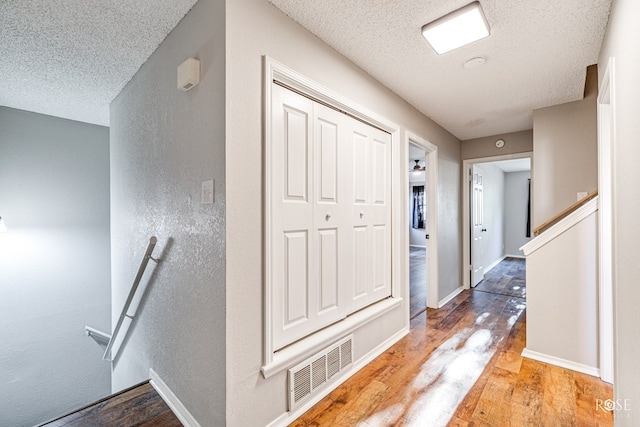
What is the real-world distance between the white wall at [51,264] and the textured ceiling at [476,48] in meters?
3.18

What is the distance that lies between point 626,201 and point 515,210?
7004 mm

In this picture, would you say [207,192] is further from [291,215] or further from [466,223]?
[466,223]

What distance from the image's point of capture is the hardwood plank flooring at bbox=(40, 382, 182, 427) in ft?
5.24

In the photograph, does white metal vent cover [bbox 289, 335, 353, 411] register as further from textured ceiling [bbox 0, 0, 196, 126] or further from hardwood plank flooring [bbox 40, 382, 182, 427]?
textured ceiling [bbox 0, 0, 196, 126]

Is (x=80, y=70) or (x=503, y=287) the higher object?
(x=80, y=70)

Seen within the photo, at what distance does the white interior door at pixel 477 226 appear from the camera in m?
4.41

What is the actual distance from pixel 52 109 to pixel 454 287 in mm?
5381

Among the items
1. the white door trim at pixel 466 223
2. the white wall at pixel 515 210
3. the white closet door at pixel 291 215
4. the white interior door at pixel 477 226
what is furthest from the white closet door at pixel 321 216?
the white wall at pixel 515 210

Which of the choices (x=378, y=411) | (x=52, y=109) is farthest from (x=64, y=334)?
(x=378, y=411)

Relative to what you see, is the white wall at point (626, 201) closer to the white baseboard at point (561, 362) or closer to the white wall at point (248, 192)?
the white baseboard at point (561, 362)

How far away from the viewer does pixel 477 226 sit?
15.3 ft

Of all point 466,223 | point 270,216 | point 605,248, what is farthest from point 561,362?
point 270,216

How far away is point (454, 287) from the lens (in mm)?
4078

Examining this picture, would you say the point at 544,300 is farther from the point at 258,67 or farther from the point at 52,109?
the point at 52,109
